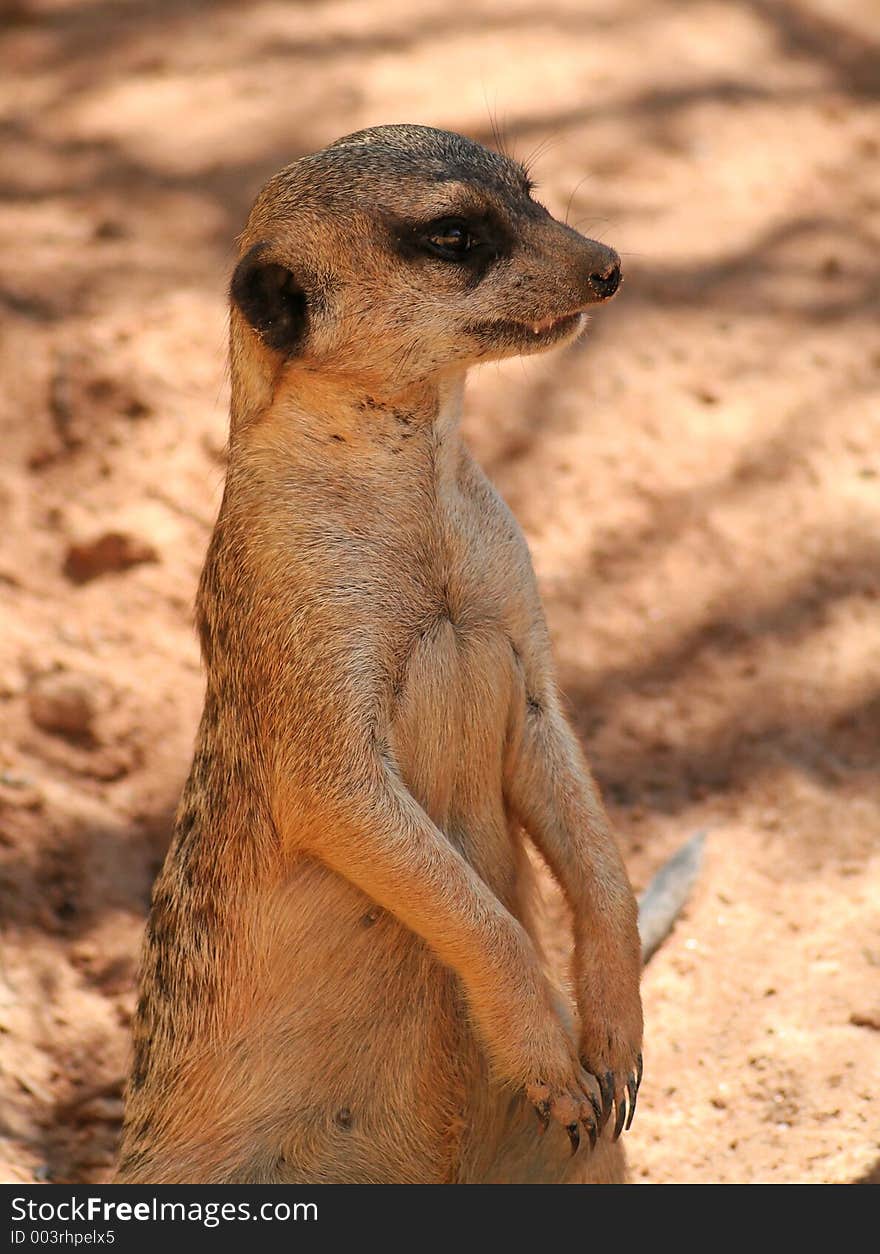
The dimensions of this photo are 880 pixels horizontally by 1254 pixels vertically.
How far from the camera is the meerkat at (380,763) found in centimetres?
287

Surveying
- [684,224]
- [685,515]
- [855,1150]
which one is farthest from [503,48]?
[855,1150]

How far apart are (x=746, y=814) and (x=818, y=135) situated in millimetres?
3522

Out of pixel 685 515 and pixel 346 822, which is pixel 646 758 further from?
pixel 346 822

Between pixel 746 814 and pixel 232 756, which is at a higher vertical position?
pixel 232 756

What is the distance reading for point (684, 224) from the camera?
5.97 m

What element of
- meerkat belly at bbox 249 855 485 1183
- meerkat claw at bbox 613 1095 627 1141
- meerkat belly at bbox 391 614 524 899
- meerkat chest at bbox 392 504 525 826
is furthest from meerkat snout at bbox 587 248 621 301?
meerkat claw at bbox 613 1095 627 1141

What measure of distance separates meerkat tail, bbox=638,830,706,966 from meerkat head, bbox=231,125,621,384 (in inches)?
67.4

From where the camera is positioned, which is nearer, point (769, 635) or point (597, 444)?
point (769, 635)

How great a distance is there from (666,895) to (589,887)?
81cm

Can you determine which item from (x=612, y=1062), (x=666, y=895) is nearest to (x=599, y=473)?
(x=666, y=895)

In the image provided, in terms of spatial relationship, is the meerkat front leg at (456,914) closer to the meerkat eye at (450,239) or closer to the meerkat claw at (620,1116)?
the meerkat claw at (620,1116)

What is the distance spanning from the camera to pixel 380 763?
2.83 metres

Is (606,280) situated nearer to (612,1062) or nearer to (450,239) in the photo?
(450,239)

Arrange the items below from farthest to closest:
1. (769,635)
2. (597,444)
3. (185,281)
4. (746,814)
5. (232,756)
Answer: (185,281)
(597,444)
(769,635)
(746,814)
(232,756)
